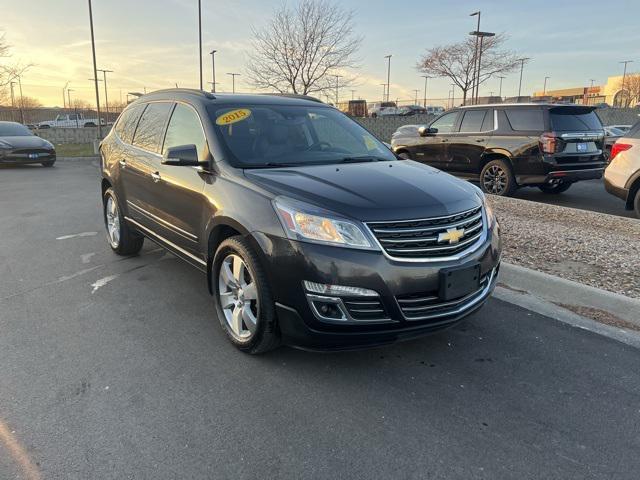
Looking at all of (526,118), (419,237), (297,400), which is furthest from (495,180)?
(297,400)

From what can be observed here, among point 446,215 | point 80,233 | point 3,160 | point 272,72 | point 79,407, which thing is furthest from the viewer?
point 272,72

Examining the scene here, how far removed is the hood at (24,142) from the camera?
15570mm

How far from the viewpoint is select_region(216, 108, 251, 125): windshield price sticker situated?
3932mm

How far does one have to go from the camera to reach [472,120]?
10.2 m

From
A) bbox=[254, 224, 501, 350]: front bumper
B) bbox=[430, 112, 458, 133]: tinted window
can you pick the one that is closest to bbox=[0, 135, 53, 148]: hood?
bbox=[430, 112, 458, 133]: tinted window

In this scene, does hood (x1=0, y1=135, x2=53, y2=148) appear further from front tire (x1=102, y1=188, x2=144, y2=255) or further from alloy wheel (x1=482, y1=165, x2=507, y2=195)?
alloy wheel (x1=482, y1=165, x2=507, y2=195)

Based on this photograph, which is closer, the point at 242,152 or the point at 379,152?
the point at 242,152

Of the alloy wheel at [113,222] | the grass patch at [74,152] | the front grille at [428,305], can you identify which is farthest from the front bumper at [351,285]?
the grass patch at [74,152]

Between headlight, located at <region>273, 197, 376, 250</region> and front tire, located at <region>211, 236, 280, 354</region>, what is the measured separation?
371 millimetres

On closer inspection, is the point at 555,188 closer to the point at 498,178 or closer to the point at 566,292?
the point at 498,178

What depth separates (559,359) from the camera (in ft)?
11.1

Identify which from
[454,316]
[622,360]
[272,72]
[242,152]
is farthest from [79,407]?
[272,72]

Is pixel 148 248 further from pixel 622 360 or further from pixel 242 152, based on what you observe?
pixel 622 360

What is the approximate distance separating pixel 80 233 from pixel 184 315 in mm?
3744
